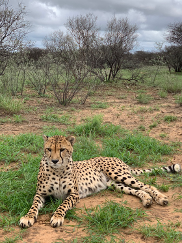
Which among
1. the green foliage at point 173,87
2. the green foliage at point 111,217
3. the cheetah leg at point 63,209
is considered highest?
the green foliage at point 173,87

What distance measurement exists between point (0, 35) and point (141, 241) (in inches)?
300

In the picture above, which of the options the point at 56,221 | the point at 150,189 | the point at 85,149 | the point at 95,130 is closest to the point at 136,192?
the point at 150,189

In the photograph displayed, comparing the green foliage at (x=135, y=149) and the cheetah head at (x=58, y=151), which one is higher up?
the cheetah head at (x=58, y=151)

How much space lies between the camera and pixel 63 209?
243cm

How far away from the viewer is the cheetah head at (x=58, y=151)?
247 centimetres

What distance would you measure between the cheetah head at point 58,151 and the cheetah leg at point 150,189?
87 centimetres

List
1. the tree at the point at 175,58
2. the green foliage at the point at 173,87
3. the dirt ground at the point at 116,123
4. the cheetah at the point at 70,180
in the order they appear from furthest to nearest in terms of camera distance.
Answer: the tree at the point at 175,58
the green foliage at the point at 173,87
the cheetah at the point at 70,180
the dirt ground at the point at 116,123

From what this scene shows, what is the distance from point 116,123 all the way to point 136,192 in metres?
3.13

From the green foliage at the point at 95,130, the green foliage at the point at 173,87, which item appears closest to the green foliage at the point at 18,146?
the green foliage at the point at 95,130

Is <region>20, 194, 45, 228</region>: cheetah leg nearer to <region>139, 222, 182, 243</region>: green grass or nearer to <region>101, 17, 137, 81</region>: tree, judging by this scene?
<region>139, 222, 182, 243</region>: green grass

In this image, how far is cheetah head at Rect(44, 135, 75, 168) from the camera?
8.11ft

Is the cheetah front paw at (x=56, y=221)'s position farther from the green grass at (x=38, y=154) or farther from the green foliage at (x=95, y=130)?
the green foliage at (x=95, y=130)

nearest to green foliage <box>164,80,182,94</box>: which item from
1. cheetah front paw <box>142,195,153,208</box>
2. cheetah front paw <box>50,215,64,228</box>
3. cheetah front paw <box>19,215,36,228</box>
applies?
cheetah front paw <box>142,195,153,208</box>

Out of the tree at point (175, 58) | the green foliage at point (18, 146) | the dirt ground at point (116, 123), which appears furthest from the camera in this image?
the tree at point (175, 58)
